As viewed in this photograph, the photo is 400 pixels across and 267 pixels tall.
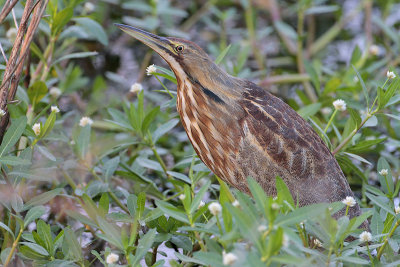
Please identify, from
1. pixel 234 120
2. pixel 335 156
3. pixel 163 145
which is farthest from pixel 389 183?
pixel 163 145

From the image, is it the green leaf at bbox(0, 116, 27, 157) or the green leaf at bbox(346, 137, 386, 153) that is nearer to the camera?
the green leaf at bbox(0, 116, 27, 157)

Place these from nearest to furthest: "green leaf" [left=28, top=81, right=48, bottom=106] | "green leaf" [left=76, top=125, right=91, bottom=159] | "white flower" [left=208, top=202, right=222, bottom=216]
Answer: "white flower" [left=208, top=202, right=222, bottom=216]
"green leaf" [left=76, top=125, right=91, bottom=159]
"green leaf" [left=28, top=81, right=48, bottom=106]

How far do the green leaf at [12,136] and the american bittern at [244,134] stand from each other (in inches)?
18.2

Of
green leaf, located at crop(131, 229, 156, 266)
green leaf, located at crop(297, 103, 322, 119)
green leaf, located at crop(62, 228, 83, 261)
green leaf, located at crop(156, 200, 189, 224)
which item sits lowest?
green leaf, located at crop(62, 228, 83, 261)

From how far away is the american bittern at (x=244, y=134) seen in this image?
232 centimetres

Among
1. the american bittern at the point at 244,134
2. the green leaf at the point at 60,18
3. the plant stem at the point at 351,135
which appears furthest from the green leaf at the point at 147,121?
the plant stem at the point at 351,135

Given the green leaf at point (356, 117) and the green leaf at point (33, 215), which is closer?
the green leaf at point (33, 215)

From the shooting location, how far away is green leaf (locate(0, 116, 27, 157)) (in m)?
2.14

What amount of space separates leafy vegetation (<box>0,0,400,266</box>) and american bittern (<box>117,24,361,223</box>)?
80mm

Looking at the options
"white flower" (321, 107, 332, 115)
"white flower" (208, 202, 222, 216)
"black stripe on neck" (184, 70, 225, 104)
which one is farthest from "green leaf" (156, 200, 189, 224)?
"white flower" (321, 107, 332, 115)

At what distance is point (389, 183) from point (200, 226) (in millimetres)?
823

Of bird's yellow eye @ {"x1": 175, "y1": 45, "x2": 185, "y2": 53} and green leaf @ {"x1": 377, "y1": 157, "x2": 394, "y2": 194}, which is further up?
bird's yellow eye @ {"x1": 175, "y1": 45, "x2": 185, "y2": 53}

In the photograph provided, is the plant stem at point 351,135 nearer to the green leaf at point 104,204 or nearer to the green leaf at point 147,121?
the green leaf at point 147,121

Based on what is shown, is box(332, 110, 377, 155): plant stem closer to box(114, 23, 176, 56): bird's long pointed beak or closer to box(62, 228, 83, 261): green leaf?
box(114, 23, 176, 56): bird's long pointed beak
